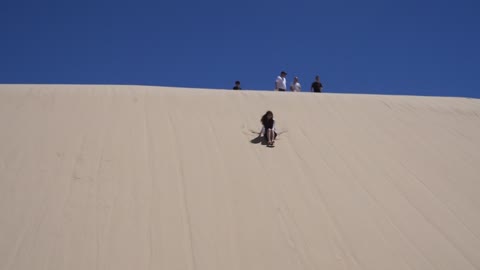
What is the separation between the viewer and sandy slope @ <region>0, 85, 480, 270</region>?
6.85 m

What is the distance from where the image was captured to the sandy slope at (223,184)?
6848 mm

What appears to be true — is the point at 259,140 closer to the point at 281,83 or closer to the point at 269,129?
the point at 269,129

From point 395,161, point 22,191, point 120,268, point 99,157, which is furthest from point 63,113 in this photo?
point 395,161

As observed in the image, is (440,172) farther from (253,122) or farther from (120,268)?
(120,268)

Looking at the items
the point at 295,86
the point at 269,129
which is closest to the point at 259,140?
the point at 269,129

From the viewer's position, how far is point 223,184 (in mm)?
8336

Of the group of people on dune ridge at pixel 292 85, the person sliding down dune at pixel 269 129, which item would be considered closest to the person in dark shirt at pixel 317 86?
the group of people on dune ridge at pixel 292 85

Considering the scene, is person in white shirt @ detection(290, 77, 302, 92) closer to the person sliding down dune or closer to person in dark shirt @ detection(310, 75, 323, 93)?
person in dark shirt @ detection(310, 75, 323, 93)

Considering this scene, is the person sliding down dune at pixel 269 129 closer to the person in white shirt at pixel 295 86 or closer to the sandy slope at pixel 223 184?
the sandy slope at pixel 223 184

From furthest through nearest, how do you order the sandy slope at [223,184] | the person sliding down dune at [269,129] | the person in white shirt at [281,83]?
the person in white shirt at [281,83] < the person sliding down dune at [269,129] < the sandy slope at [223,184]

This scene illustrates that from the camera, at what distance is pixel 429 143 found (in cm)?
1090

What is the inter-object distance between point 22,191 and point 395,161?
6.36 m

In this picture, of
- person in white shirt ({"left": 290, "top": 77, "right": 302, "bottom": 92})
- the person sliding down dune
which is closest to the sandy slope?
the person sliding down dune

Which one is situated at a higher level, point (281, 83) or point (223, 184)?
point (281, 83)
